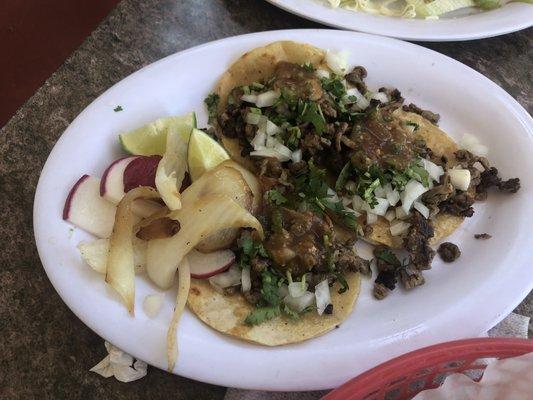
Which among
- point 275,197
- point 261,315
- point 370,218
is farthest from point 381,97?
point 261,315

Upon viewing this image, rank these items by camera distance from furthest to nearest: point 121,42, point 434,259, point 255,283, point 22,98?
point 22,98
point 121,42
point 434,259
point 255,283

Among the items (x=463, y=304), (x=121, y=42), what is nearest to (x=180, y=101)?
(x=121, y=42)

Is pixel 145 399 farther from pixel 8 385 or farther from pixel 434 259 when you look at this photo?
pixel 434 259

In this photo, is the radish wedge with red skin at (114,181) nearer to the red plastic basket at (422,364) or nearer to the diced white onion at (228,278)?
the diced white onion at (228,278)

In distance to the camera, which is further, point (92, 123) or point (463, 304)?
point (92, 123)

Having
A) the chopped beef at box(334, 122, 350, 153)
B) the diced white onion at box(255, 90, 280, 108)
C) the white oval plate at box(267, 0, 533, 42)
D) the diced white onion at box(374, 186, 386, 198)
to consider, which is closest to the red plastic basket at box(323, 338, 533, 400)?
the diced white onion at box(374, 186, 386, 198)

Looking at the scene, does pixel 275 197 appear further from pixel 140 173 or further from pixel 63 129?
pixel 63 129

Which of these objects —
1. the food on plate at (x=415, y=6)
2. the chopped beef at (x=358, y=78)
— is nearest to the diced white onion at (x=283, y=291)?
the chopped beef at (x=358, y=78)
